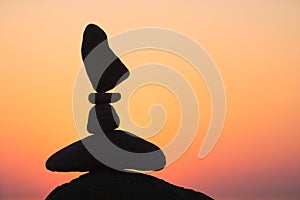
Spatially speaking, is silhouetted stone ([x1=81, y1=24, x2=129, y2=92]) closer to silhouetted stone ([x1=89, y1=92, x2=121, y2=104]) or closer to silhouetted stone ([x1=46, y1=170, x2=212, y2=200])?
silhouetted stone ([x1=89, y1=92, x2=121, y2=104])

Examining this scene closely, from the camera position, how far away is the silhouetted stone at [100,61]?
28.4 inches

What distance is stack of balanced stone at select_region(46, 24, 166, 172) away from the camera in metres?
0.68

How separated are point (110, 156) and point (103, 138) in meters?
0.04

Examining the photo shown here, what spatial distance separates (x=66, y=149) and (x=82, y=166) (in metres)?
0.04

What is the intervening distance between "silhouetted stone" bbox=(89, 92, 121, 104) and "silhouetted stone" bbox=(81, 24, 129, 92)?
0.01 meters

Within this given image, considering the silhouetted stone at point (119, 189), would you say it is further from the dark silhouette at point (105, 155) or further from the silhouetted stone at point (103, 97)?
the silhouetted stone at point (103, 97)

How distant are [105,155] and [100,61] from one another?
15cm

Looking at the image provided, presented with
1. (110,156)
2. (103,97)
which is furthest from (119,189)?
(103,97)

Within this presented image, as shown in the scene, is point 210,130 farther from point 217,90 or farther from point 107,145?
point 107,145

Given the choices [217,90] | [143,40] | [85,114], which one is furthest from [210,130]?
[85,114]

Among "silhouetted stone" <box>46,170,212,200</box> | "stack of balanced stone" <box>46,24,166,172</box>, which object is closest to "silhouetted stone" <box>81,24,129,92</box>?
"stack of balanced stone" <box>46,24,166,172</box>

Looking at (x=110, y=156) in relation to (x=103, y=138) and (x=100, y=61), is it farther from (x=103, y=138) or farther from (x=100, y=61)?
(x=100, y=61)

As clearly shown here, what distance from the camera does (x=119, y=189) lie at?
0.66m

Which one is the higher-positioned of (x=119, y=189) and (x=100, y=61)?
(x=100, y=61)
